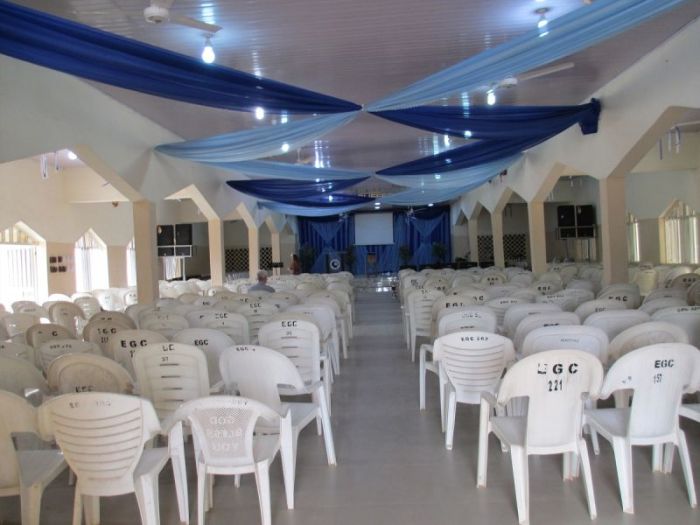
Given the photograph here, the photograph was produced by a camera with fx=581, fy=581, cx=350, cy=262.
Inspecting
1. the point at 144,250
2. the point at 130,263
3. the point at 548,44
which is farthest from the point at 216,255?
the point at 548,44

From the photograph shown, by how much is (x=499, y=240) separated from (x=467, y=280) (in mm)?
8397

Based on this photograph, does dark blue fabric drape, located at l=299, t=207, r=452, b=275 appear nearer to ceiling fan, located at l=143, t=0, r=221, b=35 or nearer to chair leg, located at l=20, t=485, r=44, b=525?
ceiling fan, located at l=143, t=0, r=221, b=35

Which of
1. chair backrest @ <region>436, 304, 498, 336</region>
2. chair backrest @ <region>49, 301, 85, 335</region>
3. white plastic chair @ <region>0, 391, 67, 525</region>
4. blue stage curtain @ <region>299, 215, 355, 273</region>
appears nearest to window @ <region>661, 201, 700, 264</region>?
chair backrest @ <region>436, 304, 498, 336</region>

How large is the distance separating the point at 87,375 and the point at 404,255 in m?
23.9

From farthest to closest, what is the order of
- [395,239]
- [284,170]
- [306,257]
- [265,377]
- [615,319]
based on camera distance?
1. [395,239]
2. [306,257]
3. [284,170]
4. [615,319]
5. [265,377]

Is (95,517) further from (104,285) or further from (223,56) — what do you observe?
(104,285)

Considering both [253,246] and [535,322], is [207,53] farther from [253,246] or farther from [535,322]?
[253,246]

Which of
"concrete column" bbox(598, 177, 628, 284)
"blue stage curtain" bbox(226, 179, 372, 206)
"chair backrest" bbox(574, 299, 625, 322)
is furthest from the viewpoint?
"blue stage curtain" bbox(226, 179, 372, 206)

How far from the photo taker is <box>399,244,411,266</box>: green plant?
27.2m

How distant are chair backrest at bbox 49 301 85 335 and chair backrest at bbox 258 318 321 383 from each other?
4.22 metres

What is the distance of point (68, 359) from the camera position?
11.7 feet

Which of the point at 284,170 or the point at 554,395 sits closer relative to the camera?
the point at 554,395

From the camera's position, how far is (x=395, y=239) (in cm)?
2809

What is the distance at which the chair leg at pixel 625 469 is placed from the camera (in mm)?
2988
